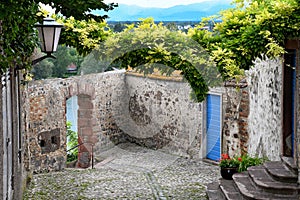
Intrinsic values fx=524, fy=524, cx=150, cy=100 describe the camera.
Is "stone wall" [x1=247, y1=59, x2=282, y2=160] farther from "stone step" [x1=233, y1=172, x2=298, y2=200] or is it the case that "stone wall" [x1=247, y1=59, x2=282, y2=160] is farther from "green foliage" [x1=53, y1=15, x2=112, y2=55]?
"green foliage" [x1=53, y1=15, x2=112, y2=55]

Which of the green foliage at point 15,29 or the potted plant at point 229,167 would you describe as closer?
the green foliage at point 15,29

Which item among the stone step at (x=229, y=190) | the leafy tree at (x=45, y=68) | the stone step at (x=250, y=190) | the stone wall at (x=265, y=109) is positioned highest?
the leafy tree at (x=45, y=68)

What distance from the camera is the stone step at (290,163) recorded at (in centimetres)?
694

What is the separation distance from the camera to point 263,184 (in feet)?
22.4

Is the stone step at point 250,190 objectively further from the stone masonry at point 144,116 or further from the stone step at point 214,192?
the stone masonry at point 144,116

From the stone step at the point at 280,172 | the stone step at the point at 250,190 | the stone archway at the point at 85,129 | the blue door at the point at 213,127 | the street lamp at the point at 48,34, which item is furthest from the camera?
the stone archway at the point at 85,129

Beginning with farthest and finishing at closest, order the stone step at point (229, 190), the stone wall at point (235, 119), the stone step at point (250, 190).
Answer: the stone wall at point (235, 119) < the stone step at point (229, 190) < the stone step at point (250, 190)

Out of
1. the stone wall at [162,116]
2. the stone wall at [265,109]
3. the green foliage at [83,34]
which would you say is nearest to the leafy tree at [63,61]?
the stone wall at [162,116]

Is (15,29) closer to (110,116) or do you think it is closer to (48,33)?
(48,33)

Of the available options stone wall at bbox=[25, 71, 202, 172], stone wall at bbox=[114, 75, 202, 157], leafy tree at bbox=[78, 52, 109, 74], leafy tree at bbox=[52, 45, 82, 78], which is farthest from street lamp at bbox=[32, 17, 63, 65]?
leafy tree at bbox=[52, 45, 82, 78]

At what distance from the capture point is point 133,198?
807 centimetres

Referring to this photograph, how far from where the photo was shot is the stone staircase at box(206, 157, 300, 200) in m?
6.70

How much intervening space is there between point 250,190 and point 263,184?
0.22 metres

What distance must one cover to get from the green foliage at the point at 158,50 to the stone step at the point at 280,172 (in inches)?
57.7
